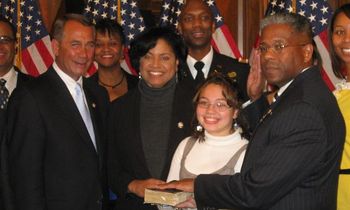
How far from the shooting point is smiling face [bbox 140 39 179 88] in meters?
2.85

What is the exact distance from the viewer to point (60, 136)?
255 cm

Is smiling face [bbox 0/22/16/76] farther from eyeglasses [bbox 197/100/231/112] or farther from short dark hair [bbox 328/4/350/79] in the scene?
short dark hair [bbox 328/4/350/79]

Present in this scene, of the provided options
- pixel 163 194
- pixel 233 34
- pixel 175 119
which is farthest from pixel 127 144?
pixel 233 34

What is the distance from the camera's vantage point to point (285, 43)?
6.48ft

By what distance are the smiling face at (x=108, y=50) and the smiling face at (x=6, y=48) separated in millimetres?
764

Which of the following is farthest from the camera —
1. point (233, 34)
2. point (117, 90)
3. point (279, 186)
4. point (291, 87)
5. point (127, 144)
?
point (233, 34)

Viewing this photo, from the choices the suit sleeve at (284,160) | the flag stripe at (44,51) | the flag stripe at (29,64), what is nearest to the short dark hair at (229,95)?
the suit sleeve at (284,160)

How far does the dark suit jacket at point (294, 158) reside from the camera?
175 centimetres

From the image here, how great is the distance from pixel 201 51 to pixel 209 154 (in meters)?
1.44

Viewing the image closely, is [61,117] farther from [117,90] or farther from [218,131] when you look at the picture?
[117,90]

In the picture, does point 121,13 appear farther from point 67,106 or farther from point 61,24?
point 67,106

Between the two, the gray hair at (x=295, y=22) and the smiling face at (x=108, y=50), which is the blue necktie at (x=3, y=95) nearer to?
the smiling face at (x=108, y=50)

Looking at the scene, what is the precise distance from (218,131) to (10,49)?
66.7 inches

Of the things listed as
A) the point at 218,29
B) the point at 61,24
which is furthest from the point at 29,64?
the point at 61,24
